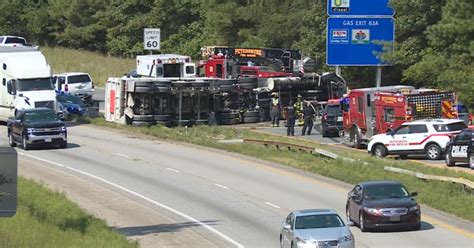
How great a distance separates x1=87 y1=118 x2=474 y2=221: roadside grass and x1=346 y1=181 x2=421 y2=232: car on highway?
102 inches

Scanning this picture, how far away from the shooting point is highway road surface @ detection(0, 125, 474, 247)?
23031mm

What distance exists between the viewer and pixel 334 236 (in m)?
19.7

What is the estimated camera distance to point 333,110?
150ft

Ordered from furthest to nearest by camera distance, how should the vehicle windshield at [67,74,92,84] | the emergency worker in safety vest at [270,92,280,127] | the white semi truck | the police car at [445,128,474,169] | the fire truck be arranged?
the vehicle windshield at [67,74,92,84], the emergency worker in safety vest at [270,92,280,127], the white semi truck, the fire truck, the police car at [445,128,474,169]

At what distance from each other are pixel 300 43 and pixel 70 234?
49.5 metres

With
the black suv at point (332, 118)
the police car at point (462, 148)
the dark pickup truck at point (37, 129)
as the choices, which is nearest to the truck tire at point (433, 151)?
the police car at point (462, 148)

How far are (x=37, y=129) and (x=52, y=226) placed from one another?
1889 centimetres

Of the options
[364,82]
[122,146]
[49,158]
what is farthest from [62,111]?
[364,82]

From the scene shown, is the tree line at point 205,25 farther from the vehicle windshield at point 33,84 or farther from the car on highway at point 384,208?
the vehicle windshield at point 33,84

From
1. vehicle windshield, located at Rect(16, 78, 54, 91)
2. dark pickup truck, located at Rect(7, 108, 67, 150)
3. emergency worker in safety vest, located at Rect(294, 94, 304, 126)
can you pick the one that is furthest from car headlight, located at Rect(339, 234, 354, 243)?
emergency worker in safety vest, located at Rect(294, 94, 304, 126)

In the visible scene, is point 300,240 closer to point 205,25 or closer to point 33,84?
point 33,84

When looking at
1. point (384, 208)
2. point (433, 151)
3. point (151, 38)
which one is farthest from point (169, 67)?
point (384, 208)

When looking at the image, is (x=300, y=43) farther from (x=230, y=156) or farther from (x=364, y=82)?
(x=230, y=156)

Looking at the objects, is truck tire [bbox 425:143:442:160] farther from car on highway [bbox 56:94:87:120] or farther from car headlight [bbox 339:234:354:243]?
car on highway [bbox 56:94:87:120]
